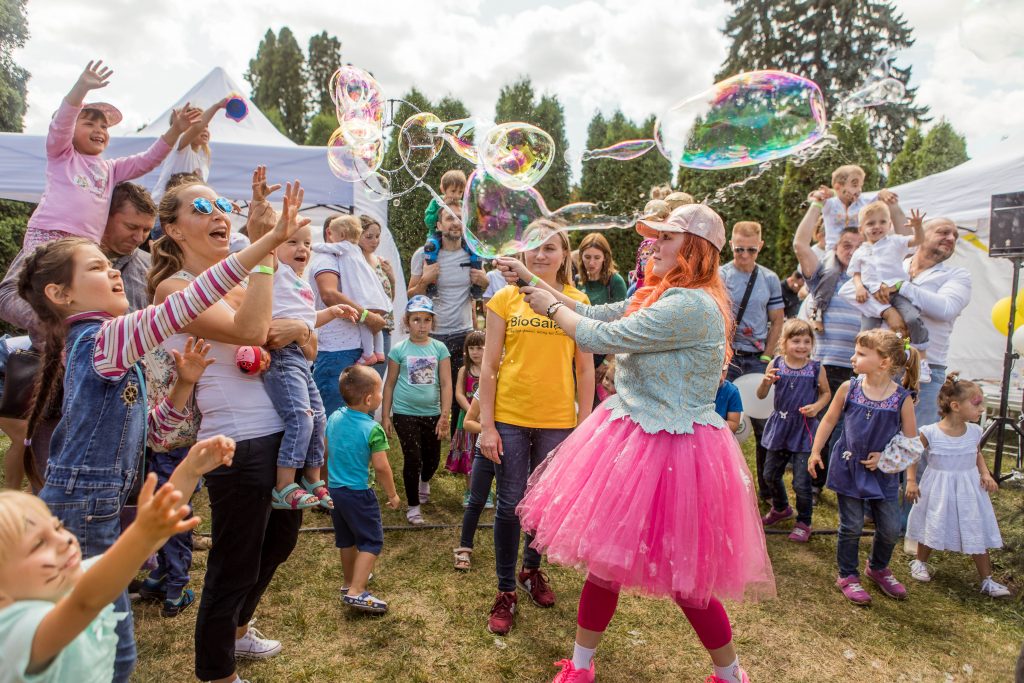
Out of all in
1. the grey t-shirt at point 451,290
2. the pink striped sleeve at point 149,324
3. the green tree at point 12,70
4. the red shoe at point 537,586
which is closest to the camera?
the pink striped sleeve at point 149,324

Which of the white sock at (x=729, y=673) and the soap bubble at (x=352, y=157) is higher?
the soap bubble at (x=352, y=157)

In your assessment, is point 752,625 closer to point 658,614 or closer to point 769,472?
point 658,614

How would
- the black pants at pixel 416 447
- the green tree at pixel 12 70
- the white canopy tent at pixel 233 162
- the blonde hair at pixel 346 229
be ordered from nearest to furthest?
the black pants at pixel 416 447, the blonde hair at pixel 346 229, the white canopy tent at pixel 233 162, the green tree at pixel 12 70

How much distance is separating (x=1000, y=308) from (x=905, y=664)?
6.78m

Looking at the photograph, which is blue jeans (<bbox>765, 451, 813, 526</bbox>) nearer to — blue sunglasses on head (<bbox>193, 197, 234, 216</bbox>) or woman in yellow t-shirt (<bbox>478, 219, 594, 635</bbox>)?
woman in yellow t-shirt (<bbox>478, 219, 594, 635</bbox>)

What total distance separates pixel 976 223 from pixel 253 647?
30.2 feet

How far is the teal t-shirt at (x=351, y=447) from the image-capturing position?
334 centimetres

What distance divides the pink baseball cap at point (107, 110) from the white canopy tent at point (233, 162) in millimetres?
3155

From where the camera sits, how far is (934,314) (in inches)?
177

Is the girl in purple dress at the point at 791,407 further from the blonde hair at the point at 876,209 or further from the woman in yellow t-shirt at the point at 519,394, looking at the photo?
the woman in yellow t-shirt at the point at 519,394

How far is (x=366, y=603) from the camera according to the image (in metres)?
3.28

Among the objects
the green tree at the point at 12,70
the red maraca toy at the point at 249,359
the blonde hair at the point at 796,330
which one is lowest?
the red maraca toy at the point at 249,359

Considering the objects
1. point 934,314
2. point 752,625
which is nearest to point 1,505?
point 752,625

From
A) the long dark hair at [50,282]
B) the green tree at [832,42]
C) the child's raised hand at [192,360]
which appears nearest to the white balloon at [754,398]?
the child's raised hand at [192,360]
